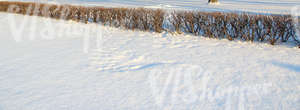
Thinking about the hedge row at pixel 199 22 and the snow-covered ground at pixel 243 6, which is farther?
the snow-covered ground at pixel 243 6

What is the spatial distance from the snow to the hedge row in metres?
0.30

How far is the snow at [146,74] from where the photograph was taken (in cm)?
366

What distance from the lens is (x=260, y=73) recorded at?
4.68 meters

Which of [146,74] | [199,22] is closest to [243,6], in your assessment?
[199,22]

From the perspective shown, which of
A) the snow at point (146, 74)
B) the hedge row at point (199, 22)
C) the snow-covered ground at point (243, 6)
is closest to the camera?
the snow at point (146, 74)

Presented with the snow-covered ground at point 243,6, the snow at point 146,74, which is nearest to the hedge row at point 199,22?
the snow at point 146,74

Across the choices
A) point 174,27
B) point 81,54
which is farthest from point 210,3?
point 81,54

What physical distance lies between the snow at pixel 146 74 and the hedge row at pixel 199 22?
0.30m

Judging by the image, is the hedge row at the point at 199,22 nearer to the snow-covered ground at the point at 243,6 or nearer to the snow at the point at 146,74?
the snow at the point at 146,74

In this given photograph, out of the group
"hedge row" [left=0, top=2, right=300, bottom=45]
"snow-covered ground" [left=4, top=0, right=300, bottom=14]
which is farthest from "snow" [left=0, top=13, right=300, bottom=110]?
"snow-covered ground" [left=4, top=0, right=300, bottom=14]

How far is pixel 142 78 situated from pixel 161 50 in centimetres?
186

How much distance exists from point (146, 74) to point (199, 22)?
3291mm

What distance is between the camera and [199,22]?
728 cm

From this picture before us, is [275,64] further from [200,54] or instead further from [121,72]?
[121,72]
